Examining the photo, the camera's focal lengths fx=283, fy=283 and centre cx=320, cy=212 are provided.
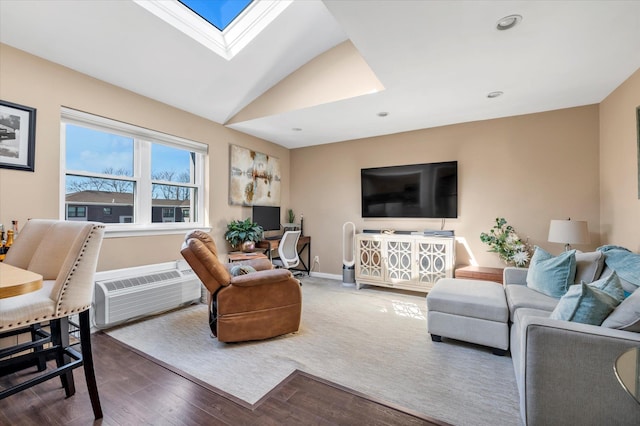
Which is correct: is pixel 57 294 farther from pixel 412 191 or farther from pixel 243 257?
pixel 412 191

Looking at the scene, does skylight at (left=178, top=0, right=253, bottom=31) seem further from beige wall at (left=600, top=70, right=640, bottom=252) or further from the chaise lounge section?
beige wall at (left=600, top=70, right=640, bottom=252)

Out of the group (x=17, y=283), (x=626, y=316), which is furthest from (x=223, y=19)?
(x=626, y=316)

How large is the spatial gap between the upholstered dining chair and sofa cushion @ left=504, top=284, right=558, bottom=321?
2.91 metres

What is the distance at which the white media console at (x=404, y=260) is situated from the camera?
12.6 feet

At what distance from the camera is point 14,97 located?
2.40 m

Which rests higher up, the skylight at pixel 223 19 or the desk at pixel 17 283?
the skylight at pixel 223 19

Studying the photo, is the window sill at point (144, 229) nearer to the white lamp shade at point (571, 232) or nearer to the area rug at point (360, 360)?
the area rug at point (360, 360)

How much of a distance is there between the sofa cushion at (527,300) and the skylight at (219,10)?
3.74 meters

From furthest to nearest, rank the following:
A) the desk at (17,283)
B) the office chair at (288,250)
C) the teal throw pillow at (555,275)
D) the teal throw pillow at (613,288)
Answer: the office chair at (288,250)
the teal throw pillow at (555,275)
the teal throw pillow at (613,288)
the desk at (17,283)

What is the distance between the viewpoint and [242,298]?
8.16 feet

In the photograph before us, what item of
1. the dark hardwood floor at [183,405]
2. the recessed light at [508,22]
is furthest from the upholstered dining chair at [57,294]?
the recessed light at [508,22]

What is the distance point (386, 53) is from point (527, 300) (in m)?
2.32

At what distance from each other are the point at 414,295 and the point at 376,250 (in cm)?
85

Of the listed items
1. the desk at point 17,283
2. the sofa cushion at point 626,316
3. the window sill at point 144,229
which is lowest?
the sofa cushion at point 626,316
